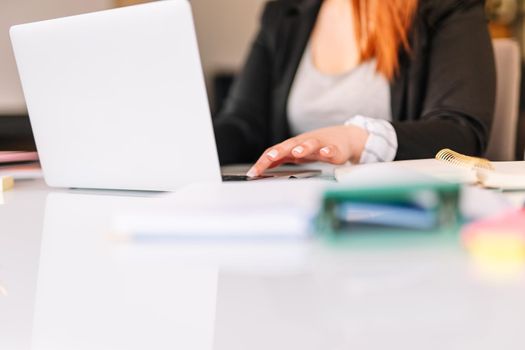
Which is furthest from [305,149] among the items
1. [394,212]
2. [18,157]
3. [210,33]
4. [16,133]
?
[210,33]

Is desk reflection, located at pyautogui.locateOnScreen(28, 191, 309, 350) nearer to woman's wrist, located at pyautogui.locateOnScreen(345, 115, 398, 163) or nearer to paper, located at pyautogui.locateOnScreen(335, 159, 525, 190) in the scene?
paper, located at pyautogui.locateOnScreen(335, 159, 525, 190)

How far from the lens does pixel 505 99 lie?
4.32ft

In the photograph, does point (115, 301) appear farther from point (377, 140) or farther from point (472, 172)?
point (377, 140)

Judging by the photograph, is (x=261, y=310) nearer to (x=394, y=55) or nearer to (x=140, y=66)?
(x=140, y=66)

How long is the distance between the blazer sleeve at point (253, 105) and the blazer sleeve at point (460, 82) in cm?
42

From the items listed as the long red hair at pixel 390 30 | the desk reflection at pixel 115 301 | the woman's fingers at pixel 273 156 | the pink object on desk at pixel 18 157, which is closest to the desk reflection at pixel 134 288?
the desk reflection at pixel 115 301

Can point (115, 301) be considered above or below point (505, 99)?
below

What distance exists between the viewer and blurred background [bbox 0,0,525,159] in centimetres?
190

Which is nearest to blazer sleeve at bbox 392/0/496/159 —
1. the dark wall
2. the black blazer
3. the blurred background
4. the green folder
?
the black blazer

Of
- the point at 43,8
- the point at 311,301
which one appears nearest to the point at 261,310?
the point at 311,301

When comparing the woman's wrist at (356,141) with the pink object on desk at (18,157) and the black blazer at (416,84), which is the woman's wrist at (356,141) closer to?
the black blazer at (416,84)

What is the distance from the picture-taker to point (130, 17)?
2.04 ft

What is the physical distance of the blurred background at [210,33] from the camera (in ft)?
6.23

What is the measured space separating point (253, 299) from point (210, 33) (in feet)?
9.79
